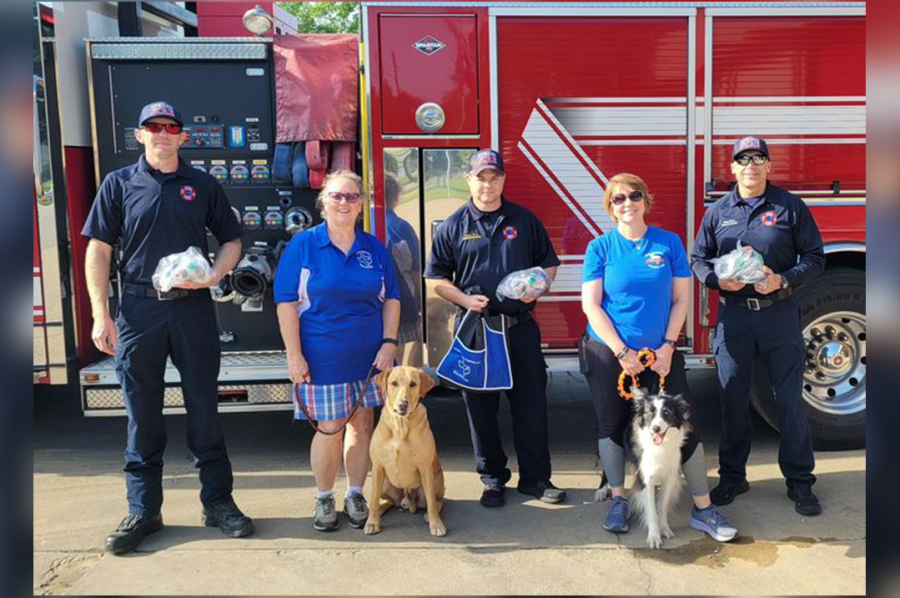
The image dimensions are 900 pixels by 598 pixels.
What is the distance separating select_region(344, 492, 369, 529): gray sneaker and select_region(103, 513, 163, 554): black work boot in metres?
1.01

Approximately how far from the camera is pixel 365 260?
3.92 meters

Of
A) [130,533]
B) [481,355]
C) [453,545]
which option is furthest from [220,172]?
[453,545]

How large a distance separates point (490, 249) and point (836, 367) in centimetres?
268

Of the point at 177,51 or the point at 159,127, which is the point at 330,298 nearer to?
the point at 159,127

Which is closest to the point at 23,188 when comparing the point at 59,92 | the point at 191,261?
the point at 191,261

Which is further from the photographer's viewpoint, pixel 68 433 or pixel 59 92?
pixel 68 433

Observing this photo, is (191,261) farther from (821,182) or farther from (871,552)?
(821,182)

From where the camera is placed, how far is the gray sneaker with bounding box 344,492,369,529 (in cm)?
403

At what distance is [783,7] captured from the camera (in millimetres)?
4676

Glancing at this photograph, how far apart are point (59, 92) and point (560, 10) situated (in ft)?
10.2

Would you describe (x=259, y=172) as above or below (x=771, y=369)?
above

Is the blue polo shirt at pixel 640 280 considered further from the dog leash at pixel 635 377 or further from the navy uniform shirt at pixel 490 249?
the navy uniform shirt at pixel 490 249

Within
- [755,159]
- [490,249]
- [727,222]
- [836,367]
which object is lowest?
[836,367]

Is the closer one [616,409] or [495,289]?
[616,409]
